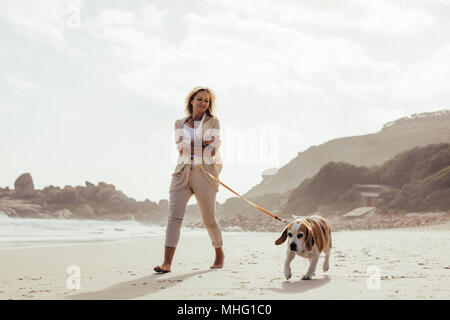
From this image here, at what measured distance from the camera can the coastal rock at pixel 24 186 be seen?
76062 mm

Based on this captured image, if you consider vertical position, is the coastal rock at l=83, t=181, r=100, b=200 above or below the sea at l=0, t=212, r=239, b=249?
above

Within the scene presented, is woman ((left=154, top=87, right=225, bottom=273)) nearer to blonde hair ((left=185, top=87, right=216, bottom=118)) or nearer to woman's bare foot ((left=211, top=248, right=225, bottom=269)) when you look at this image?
blonde hair ((left=185, top=87, right=216, bottom=118))

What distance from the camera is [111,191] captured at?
78438 mm

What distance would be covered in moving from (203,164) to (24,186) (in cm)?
8070

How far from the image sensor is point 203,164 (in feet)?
15.8

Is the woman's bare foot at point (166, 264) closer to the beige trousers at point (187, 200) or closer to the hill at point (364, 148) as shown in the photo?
the beige trousers at point (187, 200)

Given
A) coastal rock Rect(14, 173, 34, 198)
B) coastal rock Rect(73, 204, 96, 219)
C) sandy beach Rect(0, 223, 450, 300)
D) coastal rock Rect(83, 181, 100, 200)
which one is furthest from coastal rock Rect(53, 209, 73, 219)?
sandy beach Rect(0, 223, 450, 300)

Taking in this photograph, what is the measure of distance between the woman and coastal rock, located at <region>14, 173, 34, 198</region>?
78701 mm

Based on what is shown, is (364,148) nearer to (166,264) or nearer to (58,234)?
(58,234)

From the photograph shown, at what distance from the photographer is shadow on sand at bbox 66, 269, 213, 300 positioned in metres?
3.38
